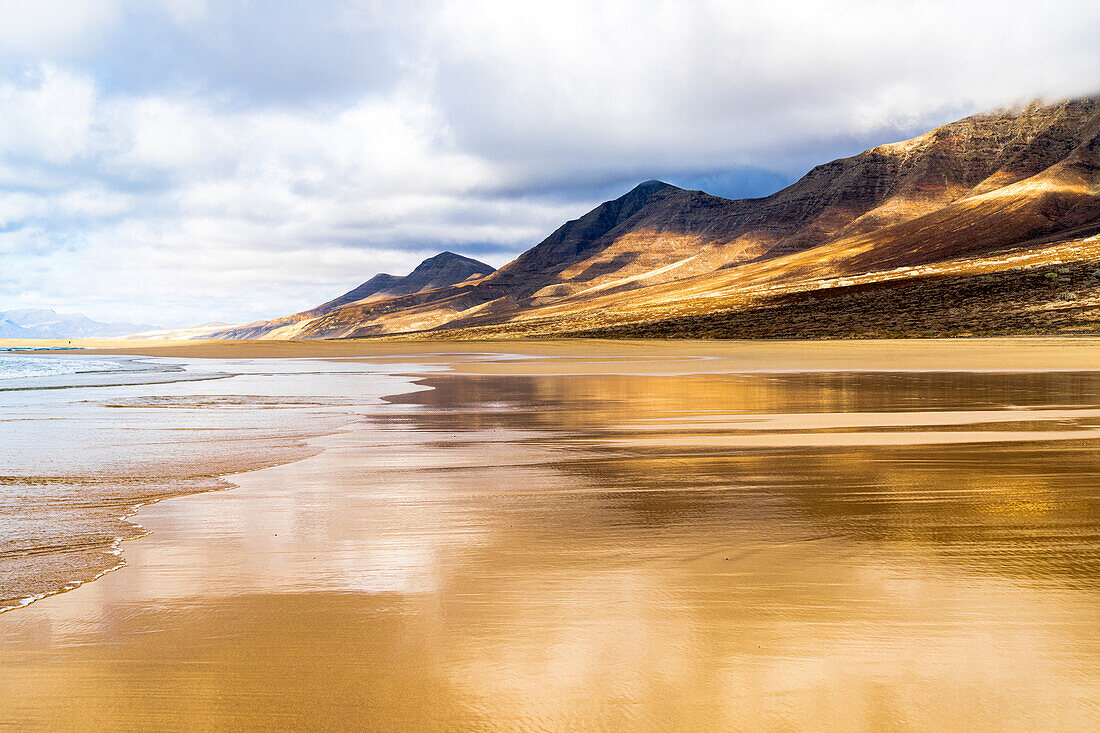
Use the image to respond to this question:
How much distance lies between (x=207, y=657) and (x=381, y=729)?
49.9 inches

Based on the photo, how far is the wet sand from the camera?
3348mm

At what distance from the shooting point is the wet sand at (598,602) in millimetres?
3348

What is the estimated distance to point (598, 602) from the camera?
4.48m

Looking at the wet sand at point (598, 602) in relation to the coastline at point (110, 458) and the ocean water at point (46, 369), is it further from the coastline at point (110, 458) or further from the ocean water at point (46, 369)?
the ocean water at point (46, 369)

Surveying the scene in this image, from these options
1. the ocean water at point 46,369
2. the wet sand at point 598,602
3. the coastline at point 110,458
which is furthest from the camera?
the ocean water at point 46,369

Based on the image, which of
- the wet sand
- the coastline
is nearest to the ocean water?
the coastline

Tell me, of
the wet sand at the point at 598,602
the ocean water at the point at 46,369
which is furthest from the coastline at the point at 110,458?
the ocean water at the point at 46,369

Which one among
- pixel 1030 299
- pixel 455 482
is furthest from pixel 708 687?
pixel 1030 299

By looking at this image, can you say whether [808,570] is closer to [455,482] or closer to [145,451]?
[455,482]

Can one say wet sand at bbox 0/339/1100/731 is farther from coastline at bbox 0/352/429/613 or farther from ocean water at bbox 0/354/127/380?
ocean water at bbox 0/354/127/380

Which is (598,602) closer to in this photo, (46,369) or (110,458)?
(110,458)

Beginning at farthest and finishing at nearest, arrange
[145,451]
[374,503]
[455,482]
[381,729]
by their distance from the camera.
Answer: [145,451] → [455,482] → [374,503] → [381,729]

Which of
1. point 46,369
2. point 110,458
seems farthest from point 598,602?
point 46,369

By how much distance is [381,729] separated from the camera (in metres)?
3.18
